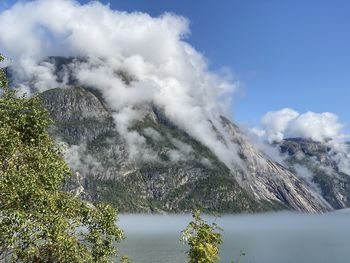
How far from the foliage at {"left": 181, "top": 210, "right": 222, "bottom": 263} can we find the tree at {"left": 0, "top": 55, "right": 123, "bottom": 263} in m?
6.92

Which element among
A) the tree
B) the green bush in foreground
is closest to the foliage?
the green bush in foreground

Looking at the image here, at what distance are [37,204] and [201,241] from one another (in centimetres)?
1123

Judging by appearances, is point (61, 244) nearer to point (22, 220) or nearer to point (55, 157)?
point (22, 220)

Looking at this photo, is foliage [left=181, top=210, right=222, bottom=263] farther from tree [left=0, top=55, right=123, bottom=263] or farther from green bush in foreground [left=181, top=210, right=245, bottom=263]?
tree [left=0, top=55, right=123, bottom=263]

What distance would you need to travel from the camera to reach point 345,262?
188 meters

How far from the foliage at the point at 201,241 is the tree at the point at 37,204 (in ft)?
22.7

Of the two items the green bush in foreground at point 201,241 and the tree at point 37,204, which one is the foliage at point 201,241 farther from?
the tree at point 37,204

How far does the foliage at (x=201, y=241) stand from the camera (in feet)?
104

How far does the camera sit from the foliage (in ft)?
104

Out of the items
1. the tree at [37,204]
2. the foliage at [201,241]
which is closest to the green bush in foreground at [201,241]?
the foliage at [201,241]

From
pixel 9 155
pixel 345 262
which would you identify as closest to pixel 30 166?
pixel 9 155

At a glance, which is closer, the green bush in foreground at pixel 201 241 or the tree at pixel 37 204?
the tree at pixel 37 204

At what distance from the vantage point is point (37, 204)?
102 feet

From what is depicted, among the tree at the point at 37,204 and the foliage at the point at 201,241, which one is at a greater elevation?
the tree at the point at 37,204
